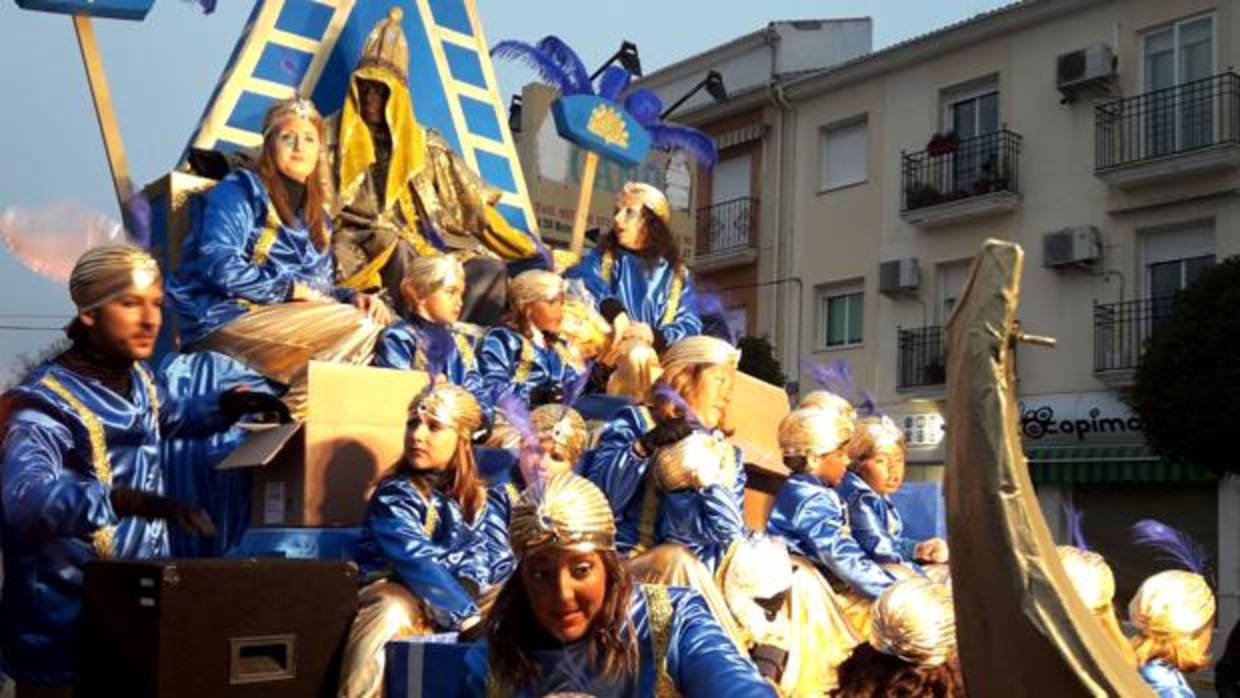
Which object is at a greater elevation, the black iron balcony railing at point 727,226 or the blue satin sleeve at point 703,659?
the black iron balcony railing at point 727,226

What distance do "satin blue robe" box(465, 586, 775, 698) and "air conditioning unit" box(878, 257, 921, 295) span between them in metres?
20.1

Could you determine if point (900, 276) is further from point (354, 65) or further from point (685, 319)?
point (354, 65)

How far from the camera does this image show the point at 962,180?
22.4 meters

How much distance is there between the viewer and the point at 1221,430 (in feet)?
50.9

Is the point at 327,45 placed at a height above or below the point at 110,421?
above

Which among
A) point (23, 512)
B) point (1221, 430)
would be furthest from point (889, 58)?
point (23, 512)

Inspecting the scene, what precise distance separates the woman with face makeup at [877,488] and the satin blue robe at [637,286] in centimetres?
174

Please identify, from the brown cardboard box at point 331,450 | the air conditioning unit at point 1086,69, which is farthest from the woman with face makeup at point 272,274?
the air conditioning unit at point 1086,69

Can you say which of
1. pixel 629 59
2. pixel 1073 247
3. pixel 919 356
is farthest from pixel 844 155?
pixel 629 59

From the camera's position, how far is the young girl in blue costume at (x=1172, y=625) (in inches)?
182

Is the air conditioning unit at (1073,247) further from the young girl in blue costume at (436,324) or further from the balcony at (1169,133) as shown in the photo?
the young girl in blue costume at (436,324)

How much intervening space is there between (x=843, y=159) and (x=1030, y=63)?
4.03 meters

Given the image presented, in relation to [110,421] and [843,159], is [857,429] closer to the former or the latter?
[110,421]

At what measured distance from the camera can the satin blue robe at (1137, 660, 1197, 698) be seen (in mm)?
4309
